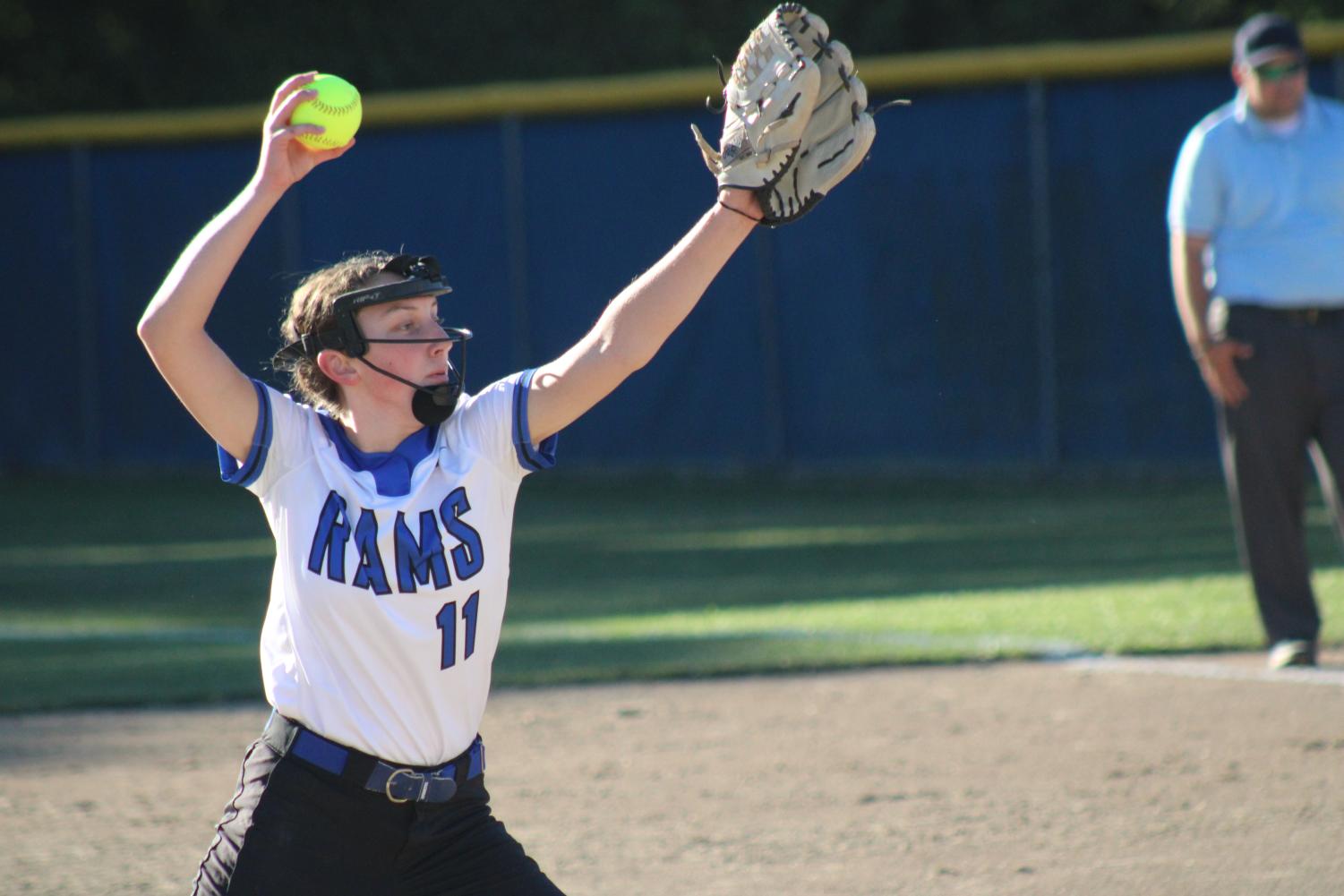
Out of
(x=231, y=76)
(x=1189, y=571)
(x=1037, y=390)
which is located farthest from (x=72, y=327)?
(x=1189, y=571)

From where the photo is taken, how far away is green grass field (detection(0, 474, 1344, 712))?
7734mm

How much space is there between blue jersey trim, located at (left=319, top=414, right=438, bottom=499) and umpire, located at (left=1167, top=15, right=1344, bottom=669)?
4.00 m

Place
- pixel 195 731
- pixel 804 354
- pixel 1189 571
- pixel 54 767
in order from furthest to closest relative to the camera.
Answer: pixel 804 354 → pixel 1189 571 → pixel 195 731 → pixel 54 767

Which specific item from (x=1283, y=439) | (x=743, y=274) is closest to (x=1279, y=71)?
(x=1283, y=439)

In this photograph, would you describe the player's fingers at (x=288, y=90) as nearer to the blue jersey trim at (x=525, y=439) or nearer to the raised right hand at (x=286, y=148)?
the raised right hand at (x=286, y=148)

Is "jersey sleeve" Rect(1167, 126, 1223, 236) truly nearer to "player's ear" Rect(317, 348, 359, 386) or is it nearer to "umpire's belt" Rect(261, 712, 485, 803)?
"player's ear" Rect(317, 348, 359, 386)

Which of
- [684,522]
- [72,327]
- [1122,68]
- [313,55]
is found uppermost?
[313,55]

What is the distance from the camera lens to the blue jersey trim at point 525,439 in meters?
3.48

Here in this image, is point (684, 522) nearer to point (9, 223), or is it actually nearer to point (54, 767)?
point (54, 767)

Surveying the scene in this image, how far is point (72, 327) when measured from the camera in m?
17.8

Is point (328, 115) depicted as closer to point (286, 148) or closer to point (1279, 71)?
point (286, 148)

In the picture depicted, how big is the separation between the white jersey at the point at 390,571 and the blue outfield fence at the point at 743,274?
10.9 metres

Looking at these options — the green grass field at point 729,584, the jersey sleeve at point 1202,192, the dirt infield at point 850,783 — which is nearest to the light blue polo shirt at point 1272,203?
the jersey sleeve at point 1202,192

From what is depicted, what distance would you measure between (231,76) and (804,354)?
10.6 m
